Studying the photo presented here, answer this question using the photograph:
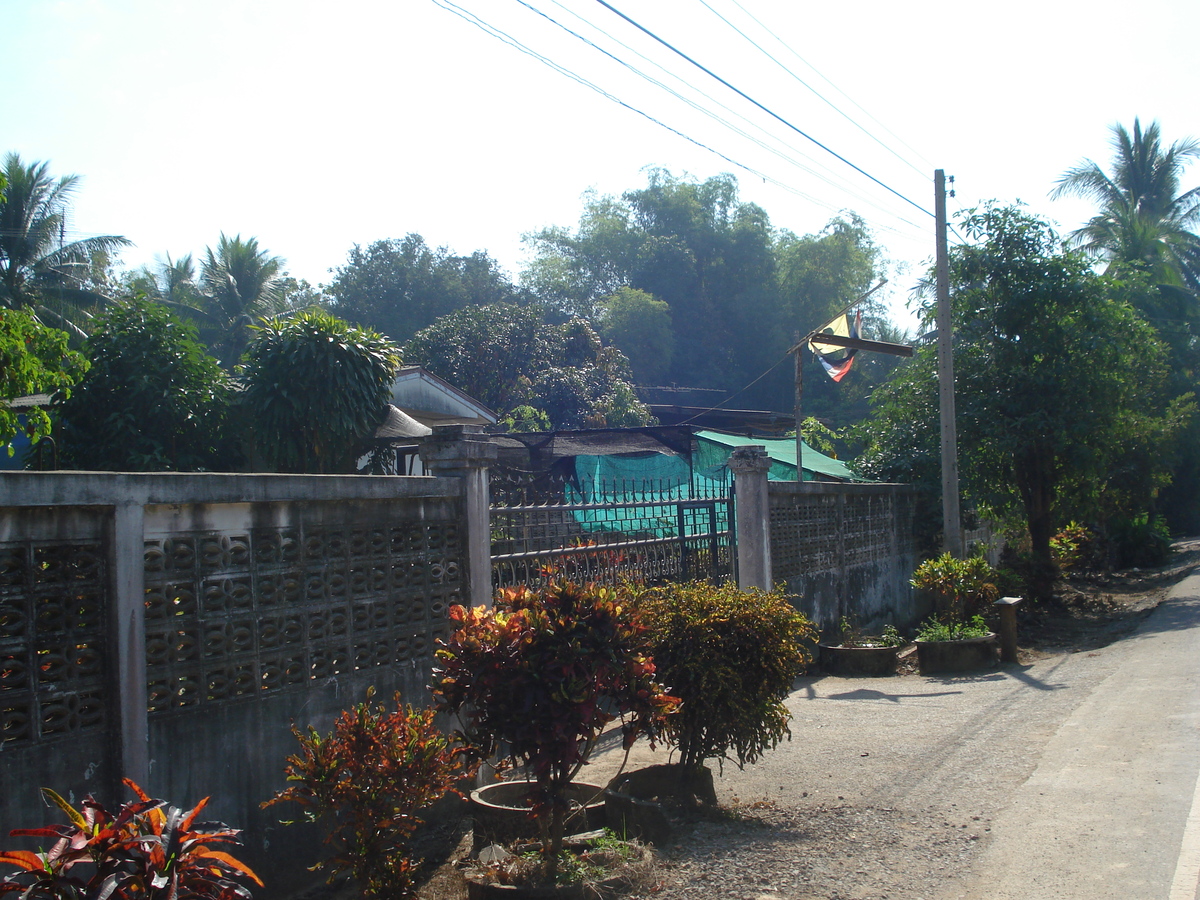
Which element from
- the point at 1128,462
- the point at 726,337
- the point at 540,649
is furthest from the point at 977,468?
the point at 726,337

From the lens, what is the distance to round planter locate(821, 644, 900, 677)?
10.7m

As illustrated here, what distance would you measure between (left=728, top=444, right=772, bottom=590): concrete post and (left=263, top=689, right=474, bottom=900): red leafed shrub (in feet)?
19.2

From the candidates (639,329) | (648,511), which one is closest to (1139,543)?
(648,511)

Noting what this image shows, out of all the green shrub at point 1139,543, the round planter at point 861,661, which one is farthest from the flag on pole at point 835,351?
the green shrub at point 1139,543

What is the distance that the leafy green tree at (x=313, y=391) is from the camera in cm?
1022

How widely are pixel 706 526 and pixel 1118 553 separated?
21236mm

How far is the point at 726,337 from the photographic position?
49438 millimetres

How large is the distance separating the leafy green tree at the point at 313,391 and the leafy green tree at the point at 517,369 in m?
16.8

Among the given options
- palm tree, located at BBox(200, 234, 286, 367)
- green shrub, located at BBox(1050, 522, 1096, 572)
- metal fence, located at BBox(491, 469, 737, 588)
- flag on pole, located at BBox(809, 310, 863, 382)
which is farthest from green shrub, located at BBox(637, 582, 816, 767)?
palm tree, located at BBox(200, 234, 286, 367)

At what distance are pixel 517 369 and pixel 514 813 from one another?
2451cm

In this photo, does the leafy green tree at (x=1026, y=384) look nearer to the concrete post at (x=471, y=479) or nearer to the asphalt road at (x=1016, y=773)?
the asphalt road at (x=1016, y=773)

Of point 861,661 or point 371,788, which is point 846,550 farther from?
point 371,788

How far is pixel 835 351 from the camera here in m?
15.6

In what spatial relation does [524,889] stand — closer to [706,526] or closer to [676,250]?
[706,526]
